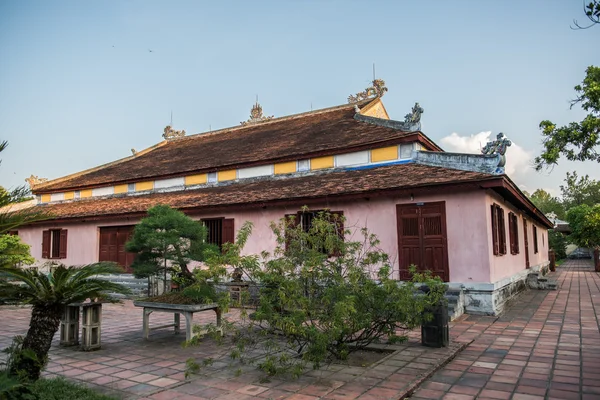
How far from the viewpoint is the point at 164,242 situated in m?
7.53

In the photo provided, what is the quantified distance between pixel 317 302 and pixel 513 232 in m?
10.2

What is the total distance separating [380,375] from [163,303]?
376 cm

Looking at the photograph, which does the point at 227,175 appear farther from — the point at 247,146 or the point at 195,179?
the point at 247,146

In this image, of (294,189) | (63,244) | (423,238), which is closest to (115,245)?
(63,244)

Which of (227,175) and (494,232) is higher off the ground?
(227,175)

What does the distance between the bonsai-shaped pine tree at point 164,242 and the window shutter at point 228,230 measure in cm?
453

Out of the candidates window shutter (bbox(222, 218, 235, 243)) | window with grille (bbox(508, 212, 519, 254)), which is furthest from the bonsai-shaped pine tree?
window with grille (bbox(508, 212, 519, 254))

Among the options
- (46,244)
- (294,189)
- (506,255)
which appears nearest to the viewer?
(506,255)

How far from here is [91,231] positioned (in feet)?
51.4

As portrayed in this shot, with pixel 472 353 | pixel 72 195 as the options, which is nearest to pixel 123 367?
pixel 472 353

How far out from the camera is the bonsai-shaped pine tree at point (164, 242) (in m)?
7.59

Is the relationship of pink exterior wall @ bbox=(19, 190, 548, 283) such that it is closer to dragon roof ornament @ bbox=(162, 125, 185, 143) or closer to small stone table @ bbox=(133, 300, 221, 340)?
small stone table @ bbox=(133, 300, 221, 340)

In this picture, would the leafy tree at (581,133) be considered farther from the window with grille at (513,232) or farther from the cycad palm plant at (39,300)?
the cycad palm plant at (39,300)

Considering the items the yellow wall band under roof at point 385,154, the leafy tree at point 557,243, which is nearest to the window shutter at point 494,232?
the yellow wall band under roof at point 385,154
